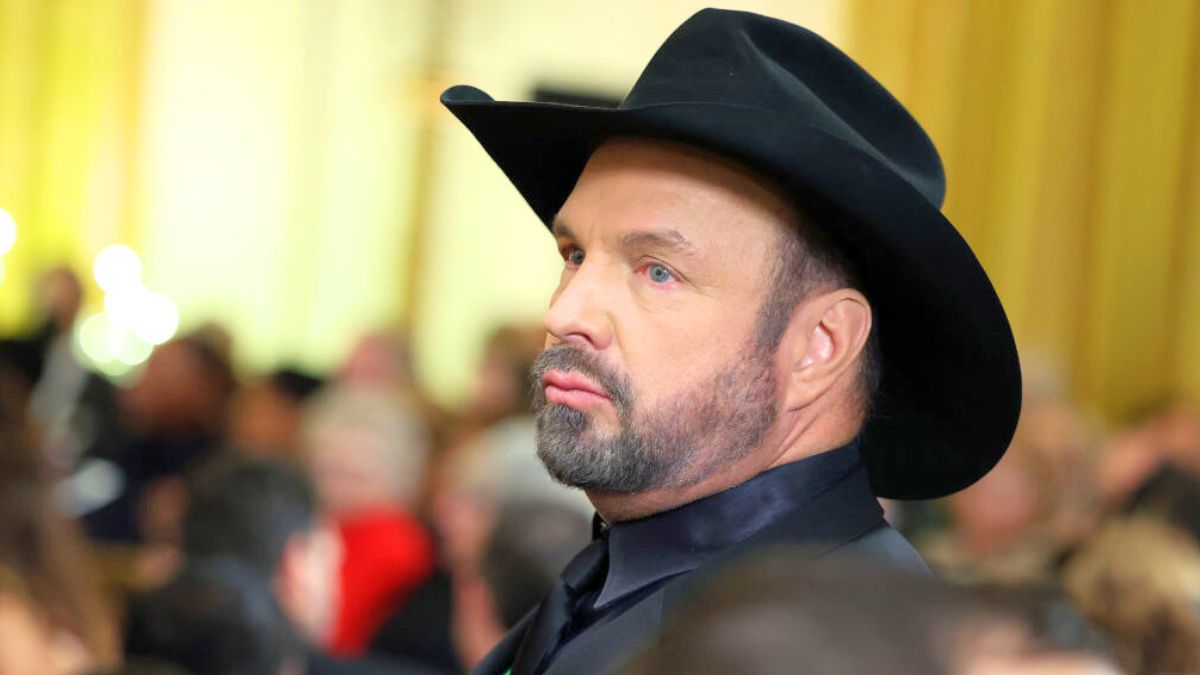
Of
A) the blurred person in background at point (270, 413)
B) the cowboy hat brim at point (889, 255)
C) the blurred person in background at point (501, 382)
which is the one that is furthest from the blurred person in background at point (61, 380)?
the cowboy hat brim at point (889, 255)

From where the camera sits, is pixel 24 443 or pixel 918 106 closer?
pixel 24 443

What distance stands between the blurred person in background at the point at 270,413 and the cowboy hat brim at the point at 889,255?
4.82m

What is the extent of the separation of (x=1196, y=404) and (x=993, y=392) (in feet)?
14.0

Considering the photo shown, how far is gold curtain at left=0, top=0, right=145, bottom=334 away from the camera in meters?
11.0

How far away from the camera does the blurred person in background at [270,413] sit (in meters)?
6.62

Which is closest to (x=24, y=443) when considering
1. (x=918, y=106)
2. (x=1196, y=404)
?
(x=1196, y=404)

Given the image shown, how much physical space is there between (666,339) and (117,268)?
986 cm

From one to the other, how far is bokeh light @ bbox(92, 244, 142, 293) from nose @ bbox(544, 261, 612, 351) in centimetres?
973

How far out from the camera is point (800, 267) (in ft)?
5.22

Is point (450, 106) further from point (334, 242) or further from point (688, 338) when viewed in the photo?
point (334, 242)

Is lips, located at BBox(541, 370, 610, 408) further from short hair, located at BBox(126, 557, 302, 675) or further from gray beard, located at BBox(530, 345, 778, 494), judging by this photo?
→ short hair, located at BBox(126, 557, 302, 675)

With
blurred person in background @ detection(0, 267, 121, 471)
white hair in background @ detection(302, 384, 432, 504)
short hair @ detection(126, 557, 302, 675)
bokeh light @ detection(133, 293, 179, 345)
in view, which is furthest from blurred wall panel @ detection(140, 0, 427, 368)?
short hair @ detection(126, 557, 302, 675)

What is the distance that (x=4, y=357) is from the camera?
26.5 feet

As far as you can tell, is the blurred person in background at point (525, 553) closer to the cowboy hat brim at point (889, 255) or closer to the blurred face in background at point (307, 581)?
the blurred face in background at point (307, 581)
